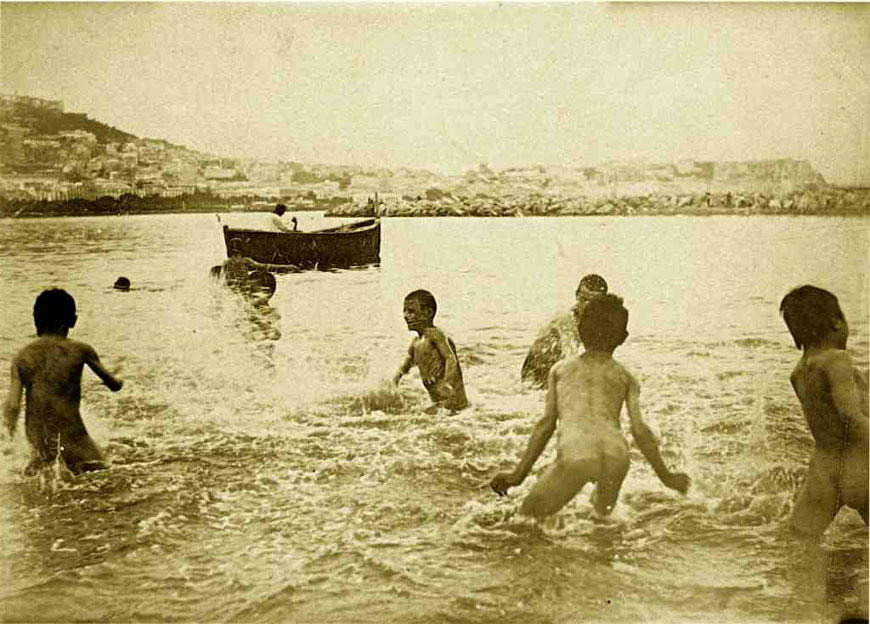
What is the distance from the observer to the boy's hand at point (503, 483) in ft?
8.21

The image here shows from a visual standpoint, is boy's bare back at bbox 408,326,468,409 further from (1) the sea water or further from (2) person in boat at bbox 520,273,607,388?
(2) person in boat at bbox 520,273,607,388

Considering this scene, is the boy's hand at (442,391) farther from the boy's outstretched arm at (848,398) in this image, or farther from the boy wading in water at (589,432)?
the boy's outstretched arm at (848,398)

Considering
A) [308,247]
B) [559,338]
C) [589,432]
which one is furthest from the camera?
[308,247]

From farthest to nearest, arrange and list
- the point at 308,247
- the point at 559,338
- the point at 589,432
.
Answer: the point at 308,247
the point at 559,338
the point at 589,432

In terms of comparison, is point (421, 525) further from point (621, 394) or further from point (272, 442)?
point (621, 394)

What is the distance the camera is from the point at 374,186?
2.68 metres

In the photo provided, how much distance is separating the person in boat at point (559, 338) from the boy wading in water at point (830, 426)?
2.27ft

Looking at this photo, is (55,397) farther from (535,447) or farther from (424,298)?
(535,447)

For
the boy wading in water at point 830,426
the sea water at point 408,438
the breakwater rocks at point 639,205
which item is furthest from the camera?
the breakwater rocks at point 639,205

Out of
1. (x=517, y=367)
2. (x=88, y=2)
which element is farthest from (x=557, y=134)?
(x=88, y=2)

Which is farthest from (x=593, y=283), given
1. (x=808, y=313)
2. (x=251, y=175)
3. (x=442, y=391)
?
(x=251, y=175)

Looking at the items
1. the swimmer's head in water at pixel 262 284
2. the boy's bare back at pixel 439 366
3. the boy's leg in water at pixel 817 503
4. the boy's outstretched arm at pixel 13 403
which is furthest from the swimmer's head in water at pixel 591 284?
the boy's outstretched arm at pixel 13 403

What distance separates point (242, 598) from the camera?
2.37m

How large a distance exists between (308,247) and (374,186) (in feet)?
0.98
